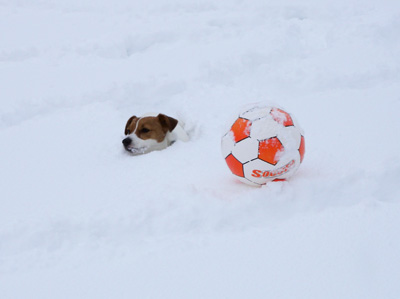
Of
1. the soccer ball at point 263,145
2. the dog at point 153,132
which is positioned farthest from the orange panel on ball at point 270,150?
the dog at point 153,132

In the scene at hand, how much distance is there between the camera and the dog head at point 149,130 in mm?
4594

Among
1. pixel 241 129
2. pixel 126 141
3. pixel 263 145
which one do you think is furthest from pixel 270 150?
pixel 126 141

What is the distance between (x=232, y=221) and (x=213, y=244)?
271mm

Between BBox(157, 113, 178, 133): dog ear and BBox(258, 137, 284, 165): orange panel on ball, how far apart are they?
197 cm

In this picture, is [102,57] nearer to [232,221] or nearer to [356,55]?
[356,55]

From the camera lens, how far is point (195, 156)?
3885mm

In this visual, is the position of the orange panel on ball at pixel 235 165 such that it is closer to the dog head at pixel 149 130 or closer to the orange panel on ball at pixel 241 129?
the orange panel on ball at pixel 241 129

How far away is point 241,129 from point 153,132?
1918 millimetres

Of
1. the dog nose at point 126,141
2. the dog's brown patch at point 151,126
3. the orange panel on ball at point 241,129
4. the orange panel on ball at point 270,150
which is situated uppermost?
the orange panel on ball at point 241,129

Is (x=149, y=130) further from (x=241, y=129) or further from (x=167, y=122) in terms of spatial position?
(x=241, y=129)

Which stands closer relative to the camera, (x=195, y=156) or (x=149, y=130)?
(x=195, y=156)

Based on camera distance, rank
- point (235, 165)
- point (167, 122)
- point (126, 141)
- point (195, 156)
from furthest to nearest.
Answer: point (167, 122)
point (126, 141)
point (195, 156)
point (235, 165)

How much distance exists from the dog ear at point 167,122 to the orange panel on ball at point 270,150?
1968 millimetres

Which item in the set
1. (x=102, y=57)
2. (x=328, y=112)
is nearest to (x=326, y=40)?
(x=328, y=112)
